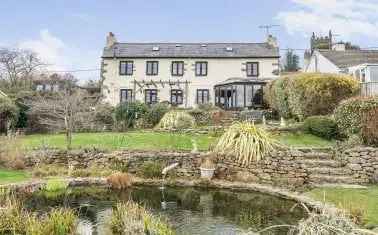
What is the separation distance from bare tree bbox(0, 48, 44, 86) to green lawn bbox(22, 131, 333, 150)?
27005 millimetres

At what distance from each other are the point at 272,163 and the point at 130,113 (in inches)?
606

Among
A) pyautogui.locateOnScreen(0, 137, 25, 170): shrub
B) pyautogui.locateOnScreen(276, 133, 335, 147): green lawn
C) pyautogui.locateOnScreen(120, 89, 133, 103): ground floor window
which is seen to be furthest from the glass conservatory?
pyautogui.locateOnScreen(0, 137, 25, 170): shrub

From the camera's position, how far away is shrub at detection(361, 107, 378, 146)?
16.4 meters

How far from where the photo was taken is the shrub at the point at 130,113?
29688mm

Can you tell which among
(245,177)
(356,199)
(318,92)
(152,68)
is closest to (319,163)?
(245,177)

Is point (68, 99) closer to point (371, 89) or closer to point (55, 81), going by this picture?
point (371, 89)

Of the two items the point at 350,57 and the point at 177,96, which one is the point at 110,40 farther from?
the point at 350,57

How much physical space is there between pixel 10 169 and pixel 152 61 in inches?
960

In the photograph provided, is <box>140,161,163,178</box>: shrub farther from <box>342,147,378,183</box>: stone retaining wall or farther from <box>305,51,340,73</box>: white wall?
<box>305,51,340,73</box>: white wall

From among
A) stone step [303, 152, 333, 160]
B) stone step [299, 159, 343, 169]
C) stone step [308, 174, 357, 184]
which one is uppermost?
stone step [303, 152, 333, 160]

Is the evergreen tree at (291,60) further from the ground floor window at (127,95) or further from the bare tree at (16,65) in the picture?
the bare tree at (16,65)

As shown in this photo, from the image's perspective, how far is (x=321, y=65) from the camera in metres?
38.1

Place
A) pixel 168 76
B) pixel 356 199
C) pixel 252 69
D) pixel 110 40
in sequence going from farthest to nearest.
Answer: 1. pixel 110 40
2. pixel 168 76
3. pixel 252 69
4. pixel 356 199

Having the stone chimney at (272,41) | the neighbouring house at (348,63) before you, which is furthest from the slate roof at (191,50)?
the neighbouring house at (348,63)
